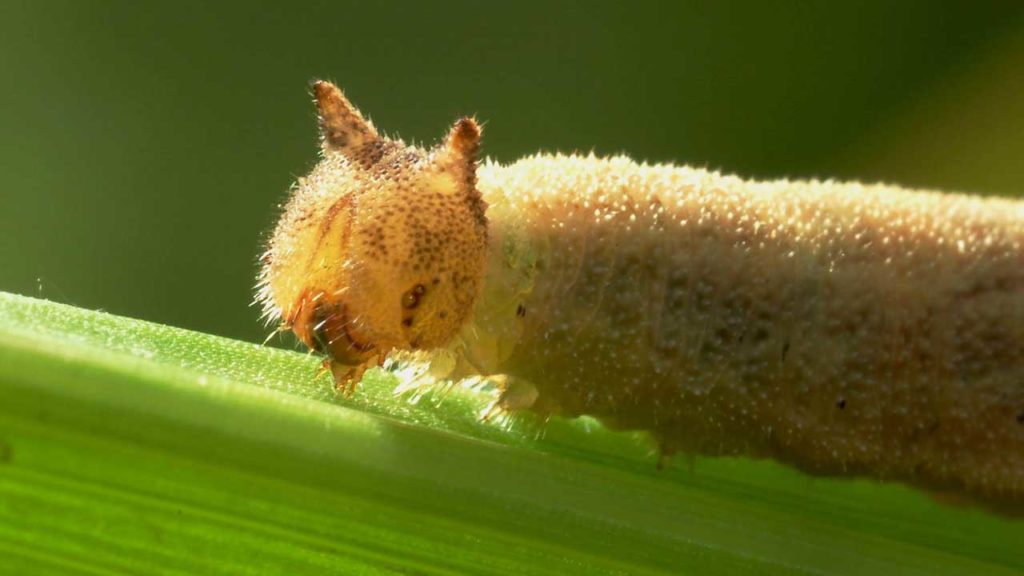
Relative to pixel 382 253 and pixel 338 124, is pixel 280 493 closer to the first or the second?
pixel 382 253

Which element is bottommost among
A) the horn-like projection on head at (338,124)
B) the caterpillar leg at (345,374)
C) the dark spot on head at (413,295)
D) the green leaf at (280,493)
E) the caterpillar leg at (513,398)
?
the green leaf at (280,493)

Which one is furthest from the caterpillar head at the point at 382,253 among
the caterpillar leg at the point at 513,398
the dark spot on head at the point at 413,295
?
the caterpillar leg at the point at 513,398

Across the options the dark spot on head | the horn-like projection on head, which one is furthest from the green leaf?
the horn-like projection on head

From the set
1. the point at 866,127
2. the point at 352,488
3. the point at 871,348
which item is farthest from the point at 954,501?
the point at 866,127

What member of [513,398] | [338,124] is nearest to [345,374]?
[513,398]

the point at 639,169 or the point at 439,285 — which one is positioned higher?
the point at 639,169

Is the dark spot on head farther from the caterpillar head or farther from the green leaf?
the green leaf

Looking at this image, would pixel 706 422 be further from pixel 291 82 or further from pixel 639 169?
pixel 291 82

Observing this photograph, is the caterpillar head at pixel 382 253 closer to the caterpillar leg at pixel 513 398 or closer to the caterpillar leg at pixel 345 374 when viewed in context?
the caterpillar leg at pixel 345 374
